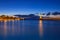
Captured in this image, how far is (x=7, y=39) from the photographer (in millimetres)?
8344

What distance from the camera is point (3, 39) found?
27.3 feet

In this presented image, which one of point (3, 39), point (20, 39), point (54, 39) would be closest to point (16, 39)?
point (20, 39)

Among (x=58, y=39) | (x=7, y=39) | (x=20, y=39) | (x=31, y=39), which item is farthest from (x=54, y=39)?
(x=7, y=39)

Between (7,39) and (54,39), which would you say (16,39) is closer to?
(7,39)

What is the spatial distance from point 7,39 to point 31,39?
166 cm

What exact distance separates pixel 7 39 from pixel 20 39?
34.7 inches

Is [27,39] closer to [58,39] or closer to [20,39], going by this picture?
[20,39]

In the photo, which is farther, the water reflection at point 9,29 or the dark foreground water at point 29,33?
the water reflection at point 9,29

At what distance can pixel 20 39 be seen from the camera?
8.41m

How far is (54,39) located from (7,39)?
10.6 ft

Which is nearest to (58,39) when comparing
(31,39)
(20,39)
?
(31,39)

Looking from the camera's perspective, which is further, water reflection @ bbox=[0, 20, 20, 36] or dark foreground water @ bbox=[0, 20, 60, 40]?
water reflection @ bbox=[0, 20, 20, 36]

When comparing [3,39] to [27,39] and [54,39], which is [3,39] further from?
[54,39]

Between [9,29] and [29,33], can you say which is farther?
[9,29]
